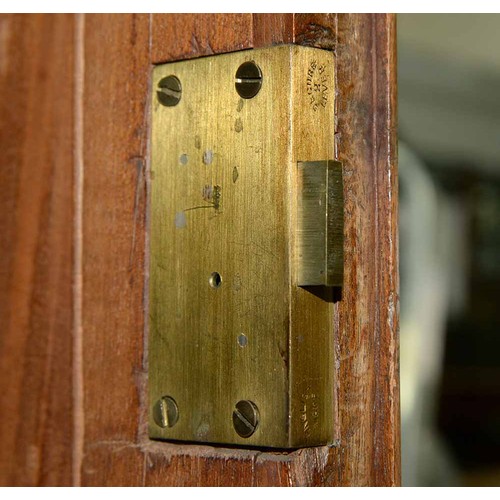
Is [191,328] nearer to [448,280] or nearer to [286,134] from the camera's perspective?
[286,134]

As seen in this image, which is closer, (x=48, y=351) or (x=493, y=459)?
(x=48, y=351)

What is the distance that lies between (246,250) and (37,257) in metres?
0.16

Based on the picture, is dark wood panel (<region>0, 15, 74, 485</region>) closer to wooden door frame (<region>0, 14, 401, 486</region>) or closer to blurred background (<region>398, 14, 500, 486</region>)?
wooden door frame (<region>0, 14, 401, 486</region>)

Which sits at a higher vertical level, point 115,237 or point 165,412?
point 115,237

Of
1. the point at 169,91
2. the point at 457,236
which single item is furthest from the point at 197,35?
the point at 457,236

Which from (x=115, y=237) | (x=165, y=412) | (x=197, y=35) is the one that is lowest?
(x=165, y=412)

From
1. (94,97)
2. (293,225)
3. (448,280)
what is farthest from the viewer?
(448,280)

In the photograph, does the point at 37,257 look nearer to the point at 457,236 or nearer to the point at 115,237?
the point at 115,237

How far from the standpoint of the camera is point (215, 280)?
0.58 meters

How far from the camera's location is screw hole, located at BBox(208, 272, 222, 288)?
1.90 feet

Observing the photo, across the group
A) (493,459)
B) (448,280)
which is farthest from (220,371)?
(493,459)

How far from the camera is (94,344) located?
2.08 ft

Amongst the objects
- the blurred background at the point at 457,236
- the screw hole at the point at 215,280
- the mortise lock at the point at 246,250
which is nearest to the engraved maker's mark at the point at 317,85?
the mortise lock at the point at 246,250
